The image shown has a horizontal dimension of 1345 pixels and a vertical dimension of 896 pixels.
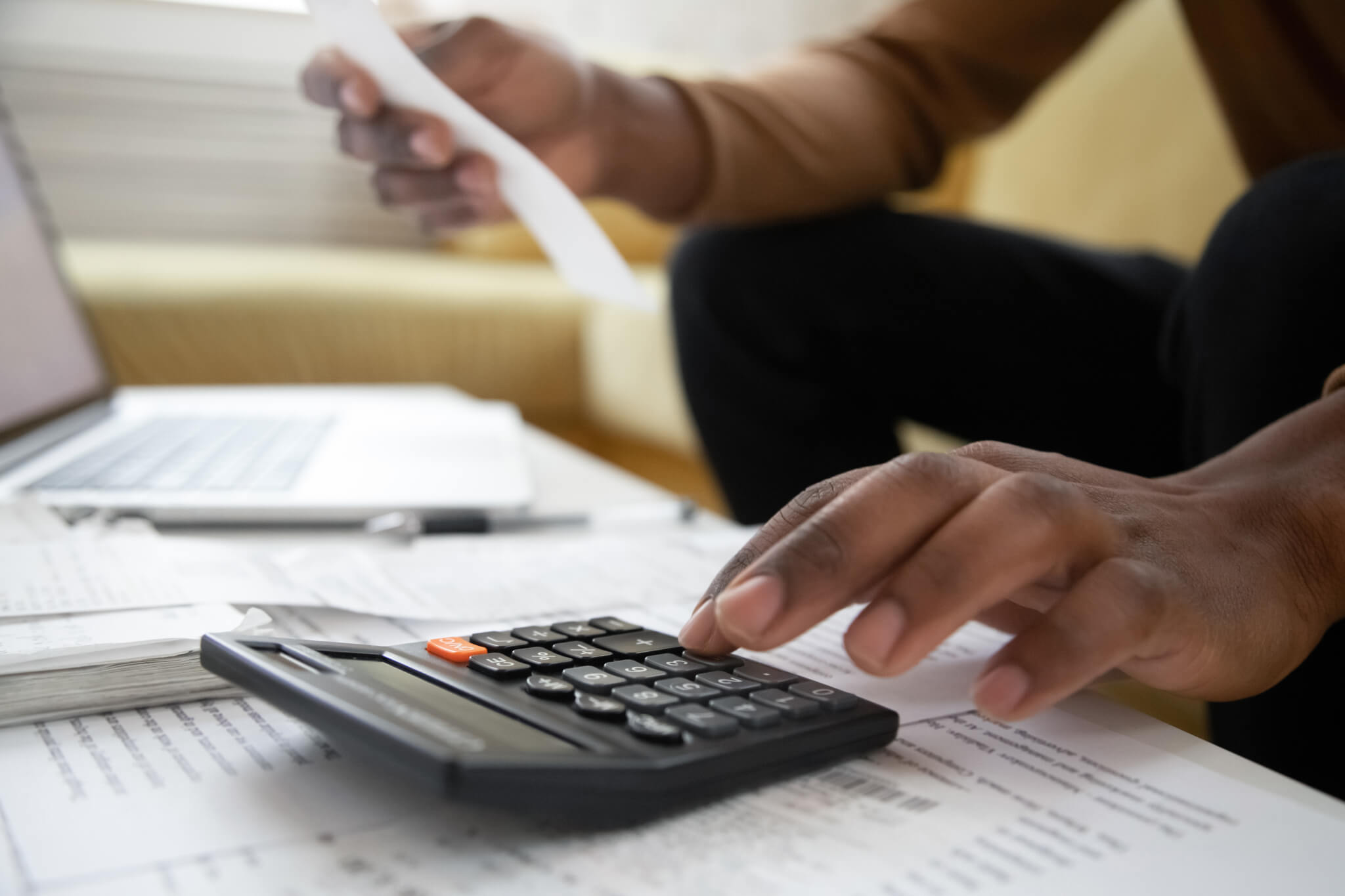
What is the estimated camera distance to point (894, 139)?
901 mm

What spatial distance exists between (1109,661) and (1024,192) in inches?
53.0

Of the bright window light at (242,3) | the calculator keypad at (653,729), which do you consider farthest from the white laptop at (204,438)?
the bright window light at (242,3)

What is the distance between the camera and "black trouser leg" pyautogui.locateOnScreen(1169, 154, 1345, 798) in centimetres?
41

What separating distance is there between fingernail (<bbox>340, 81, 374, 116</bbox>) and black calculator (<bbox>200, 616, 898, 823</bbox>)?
38 cm

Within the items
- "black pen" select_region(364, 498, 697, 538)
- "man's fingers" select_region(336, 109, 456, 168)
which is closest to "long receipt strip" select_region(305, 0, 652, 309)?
"man's fingers" select_region(336, 109, 456, 168)

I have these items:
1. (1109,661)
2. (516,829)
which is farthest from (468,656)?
(1109,661)

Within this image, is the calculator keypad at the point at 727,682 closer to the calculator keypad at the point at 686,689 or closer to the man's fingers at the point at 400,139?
the calculator keypad at the point at 686,689

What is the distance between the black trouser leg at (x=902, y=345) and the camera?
0.77 meters

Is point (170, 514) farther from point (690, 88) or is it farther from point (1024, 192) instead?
point (1024, 192)

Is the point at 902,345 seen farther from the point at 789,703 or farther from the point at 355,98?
the point at 789,703

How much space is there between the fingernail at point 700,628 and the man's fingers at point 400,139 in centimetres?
38

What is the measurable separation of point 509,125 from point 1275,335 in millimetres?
463

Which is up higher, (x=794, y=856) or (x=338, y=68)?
(x=338, y=68)

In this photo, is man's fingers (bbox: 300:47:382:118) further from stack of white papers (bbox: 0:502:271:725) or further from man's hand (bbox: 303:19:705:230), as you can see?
stack of white papers (bbox: 0:502:271:725)
